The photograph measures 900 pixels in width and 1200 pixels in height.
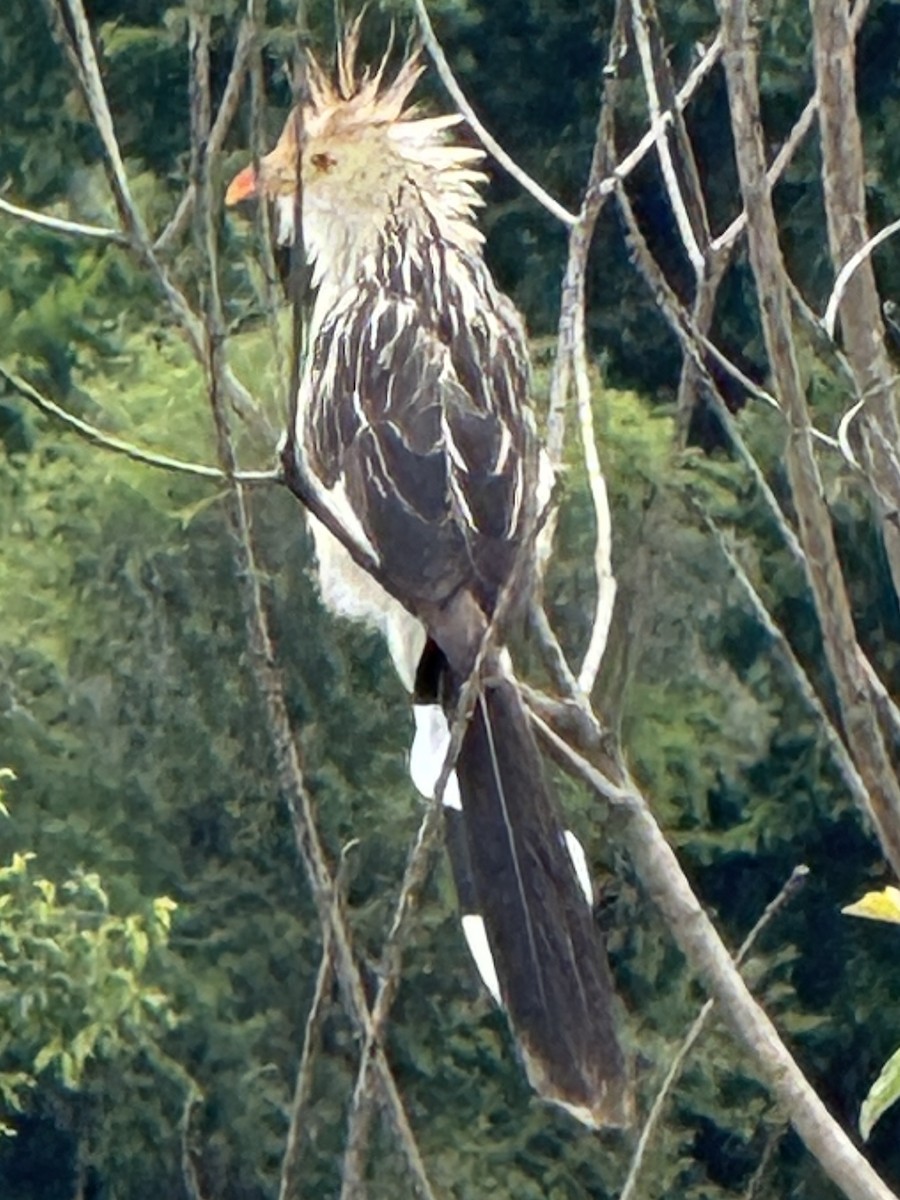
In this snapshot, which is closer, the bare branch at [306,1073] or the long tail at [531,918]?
the bare branch at [306,1073]

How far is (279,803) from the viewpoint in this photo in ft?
22.7

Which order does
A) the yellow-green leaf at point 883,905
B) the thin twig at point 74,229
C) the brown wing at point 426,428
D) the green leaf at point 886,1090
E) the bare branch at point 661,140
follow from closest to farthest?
1. the green leaf at point 886,1090
2. the yellow-green leaf at point 883,905
3. the thin twig at point 74,229
4. the bare branch at point 661,140
5. the brown wing at point 426,428

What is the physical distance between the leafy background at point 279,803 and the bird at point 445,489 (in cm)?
154

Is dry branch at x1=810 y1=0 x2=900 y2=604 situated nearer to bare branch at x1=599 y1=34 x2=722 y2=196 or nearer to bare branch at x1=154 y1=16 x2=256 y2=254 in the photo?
bare branch at x1=599 y1=34 x2=722 y2=196

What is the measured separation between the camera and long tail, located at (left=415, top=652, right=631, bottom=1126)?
327 cm

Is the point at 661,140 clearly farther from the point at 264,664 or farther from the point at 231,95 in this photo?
the point at 264,664

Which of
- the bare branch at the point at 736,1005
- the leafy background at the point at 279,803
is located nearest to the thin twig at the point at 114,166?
the bare branch at the point at 736,1005

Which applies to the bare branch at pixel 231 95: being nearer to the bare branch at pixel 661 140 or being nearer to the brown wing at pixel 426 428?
the bare branch at pixel 661 140

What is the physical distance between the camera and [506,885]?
3.38 m

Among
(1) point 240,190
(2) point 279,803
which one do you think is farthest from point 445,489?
(2) point 279,803

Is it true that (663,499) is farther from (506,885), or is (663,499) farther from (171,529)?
(171,529)

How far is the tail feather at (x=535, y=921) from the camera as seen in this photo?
129 inches

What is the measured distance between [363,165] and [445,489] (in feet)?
2.82

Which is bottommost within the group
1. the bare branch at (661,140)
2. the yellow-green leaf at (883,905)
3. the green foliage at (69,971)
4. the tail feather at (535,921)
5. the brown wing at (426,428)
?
the green foliage at (69,971)
